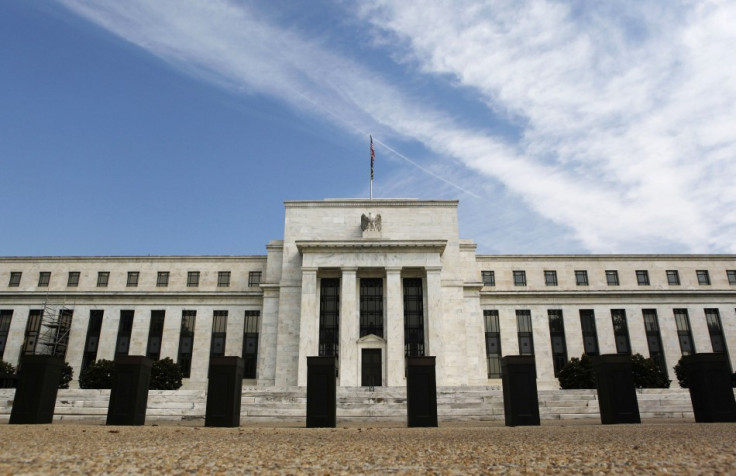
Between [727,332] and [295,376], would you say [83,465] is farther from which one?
[727,332]

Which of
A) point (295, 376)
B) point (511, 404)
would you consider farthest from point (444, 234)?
point (511, 404)

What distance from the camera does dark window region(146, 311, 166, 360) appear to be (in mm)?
53844

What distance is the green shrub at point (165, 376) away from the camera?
4294cm

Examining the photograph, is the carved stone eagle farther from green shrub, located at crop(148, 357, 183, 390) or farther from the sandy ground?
the sandy ground

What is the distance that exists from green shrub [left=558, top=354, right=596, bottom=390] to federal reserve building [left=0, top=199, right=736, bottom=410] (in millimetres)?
8204

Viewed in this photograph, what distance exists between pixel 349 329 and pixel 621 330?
27.9 m

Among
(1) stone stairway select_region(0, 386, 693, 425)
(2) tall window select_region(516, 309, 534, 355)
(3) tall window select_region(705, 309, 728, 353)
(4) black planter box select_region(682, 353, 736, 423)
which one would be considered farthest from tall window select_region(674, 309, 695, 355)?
(4) black planter box select_region(682, 353, 736, 423)

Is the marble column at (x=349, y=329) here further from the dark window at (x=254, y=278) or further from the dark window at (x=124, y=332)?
the dark window at (x=124, y=332)

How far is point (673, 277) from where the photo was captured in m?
57.6

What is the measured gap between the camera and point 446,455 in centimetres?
984

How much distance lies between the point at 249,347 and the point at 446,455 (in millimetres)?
46289

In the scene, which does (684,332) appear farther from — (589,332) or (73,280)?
(73,280)

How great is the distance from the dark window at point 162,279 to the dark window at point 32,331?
441 inches

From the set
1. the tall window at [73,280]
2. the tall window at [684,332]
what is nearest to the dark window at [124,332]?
the tall window at [73,280]
